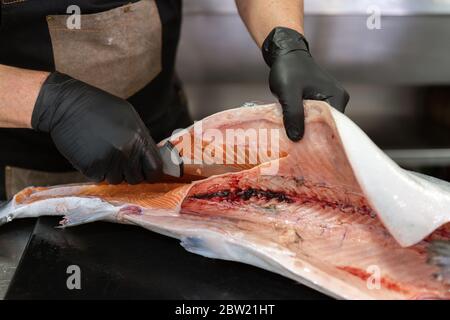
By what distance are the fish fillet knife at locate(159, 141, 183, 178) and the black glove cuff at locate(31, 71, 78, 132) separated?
1.25 feet

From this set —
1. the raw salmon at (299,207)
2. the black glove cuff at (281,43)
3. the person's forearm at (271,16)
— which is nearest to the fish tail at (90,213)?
the raw salmon at (299,207)

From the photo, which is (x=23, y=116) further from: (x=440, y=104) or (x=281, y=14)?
(x=440, y=104)

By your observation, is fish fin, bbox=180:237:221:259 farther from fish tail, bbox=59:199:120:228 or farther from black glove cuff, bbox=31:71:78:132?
black glove cuff, bbox=31:71:78:132

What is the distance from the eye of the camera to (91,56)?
7.12ft

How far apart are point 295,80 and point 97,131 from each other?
26.1 inches

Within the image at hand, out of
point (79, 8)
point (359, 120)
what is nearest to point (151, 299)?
point (79, 8)

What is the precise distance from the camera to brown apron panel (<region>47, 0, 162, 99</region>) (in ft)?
6.91

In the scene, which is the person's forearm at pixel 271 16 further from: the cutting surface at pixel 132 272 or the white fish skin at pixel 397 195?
the cutting surface at pixel 132 272

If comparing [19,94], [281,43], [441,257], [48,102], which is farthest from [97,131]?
[441,257]

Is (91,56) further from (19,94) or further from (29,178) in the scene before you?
(29,178)

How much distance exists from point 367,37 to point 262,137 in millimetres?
1618

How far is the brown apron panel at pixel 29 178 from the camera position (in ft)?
7.63

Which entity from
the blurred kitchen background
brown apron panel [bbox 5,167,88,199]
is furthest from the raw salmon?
the blurred kitchen background

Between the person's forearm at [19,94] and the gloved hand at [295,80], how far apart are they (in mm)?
804
